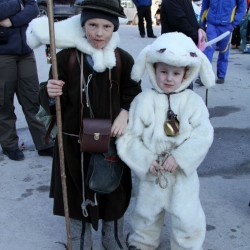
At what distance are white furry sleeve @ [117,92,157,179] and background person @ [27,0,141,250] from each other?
58 mm

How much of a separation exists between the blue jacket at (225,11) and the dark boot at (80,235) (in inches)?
197

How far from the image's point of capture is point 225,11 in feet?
22.5

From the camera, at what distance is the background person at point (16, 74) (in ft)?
12.8

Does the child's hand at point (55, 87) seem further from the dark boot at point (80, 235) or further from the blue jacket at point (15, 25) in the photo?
the blue jacket at point (15, 25)

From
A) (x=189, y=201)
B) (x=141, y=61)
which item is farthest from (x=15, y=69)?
(x=189, y=201)

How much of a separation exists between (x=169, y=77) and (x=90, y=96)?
460 millimetres

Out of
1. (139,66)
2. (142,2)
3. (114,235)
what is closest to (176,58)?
(139,66)

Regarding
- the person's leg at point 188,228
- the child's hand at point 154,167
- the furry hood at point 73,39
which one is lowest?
the person's leg at point 188,228

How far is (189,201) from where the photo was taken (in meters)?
2.53

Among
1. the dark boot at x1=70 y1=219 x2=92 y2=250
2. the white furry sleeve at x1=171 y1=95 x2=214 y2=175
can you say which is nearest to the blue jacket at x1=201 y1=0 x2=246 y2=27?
the white furry sleeve at x1=171 y1=95 x2=214 y2=175

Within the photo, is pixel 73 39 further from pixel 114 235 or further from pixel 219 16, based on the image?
pixel 219 16

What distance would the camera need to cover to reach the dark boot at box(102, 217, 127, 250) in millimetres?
2785

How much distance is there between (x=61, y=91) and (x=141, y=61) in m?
0.50

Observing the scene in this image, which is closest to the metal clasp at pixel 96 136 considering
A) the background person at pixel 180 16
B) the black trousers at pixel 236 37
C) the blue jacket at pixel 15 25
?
the blue jacket at pixel 15 25
